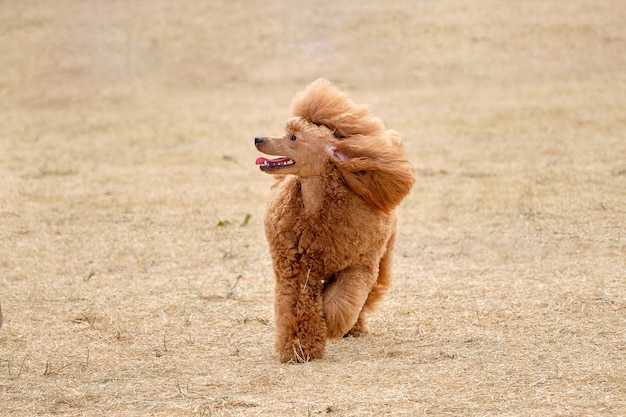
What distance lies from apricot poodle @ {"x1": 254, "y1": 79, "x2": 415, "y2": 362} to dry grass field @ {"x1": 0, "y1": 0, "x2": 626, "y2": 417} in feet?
0.83

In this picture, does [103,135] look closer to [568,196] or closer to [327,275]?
[568,196]

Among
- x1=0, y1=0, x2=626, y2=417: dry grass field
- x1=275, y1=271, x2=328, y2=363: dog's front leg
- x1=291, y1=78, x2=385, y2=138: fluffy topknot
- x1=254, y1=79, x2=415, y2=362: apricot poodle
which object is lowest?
x1=0, y1=0, x2=626, y2=417: dry grass field

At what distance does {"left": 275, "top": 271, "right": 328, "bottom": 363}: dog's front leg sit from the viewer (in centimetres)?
487

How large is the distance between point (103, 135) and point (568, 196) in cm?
712

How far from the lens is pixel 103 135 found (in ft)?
43.9

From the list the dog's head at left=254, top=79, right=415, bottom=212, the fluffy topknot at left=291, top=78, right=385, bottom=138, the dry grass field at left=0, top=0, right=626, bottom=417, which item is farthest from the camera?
the fluffy topknot at left=291, top=78, right=385, bottom=138

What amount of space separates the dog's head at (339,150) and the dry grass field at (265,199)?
932 mm

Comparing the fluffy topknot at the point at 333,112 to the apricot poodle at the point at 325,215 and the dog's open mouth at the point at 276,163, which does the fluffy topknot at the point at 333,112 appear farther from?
the dog's open mouth at the point at 276,163

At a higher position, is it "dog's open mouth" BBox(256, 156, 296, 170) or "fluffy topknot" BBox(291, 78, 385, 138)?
"fluffy topknot" BBox(291, 78, 385, 138)

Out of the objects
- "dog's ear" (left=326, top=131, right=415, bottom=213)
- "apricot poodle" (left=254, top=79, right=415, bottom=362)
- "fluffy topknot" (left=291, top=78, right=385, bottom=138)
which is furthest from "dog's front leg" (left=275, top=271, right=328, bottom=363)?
"fluffy topknot" (left=291, top=78, right=385, bottom=138)

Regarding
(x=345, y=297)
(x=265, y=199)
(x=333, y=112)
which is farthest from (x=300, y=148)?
(x=265, y=199)

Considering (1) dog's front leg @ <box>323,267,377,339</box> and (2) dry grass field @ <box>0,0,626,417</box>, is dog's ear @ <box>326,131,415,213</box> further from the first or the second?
(2) dry grass field @ <box>0,0,626,417</box>

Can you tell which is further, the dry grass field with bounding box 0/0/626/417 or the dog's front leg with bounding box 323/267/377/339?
the dog's front leg with bounding box 323/267/377/339

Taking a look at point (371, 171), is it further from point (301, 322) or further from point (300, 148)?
point (301, 322)
